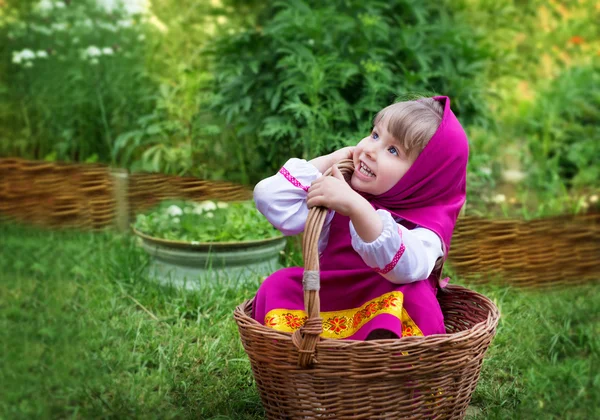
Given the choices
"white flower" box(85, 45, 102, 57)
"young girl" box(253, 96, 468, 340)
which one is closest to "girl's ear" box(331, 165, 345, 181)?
"young girl" box(253, 96, 468, 340)

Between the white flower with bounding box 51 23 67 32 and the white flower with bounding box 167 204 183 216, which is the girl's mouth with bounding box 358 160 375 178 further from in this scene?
the white flower with bounding box 51 23 67 32

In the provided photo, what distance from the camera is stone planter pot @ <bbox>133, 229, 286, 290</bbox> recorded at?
10.4 feet

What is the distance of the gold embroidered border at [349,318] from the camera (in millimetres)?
1947

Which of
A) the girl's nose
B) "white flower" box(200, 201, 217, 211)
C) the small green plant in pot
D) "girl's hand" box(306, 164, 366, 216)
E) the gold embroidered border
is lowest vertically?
the small green plant in pot

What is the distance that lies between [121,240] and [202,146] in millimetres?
961

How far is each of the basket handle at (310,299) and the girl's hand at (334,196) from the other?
0.04m

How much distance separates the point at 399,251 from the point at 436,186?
0.30 meters

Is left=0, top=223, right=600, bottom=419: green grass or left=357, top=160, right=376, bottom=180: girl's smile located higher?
left=357, top=160, right=376, bottom=180: girl's smile

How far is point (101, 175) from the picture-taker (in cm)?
389

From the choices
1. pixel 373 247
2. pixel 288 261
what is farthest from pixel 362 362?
pixel 288 261

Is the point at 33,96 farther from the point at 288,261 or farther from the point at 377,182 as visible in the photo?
the point at 377,182

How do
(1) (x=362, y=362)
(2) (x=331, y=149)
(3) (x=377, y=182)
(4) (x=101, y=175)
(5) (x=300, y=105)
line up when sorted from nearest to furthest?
(1) (x=362, y=362)
(3) (x=377, y=182)
(5) (x=300, y=105)
(2) (x=331, y=149)
(4) (x=101, y=175)

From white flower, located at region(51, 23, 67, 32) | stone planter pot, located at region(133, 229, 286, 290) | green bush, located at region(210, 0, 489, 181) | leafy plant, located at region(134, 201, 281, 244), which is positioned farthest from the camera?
white flower, located at region(51, 23, 67, 32)

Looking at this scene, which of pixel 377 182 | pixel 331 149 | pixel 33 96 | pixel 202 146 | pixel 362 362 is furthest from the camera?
pixel 33 96
